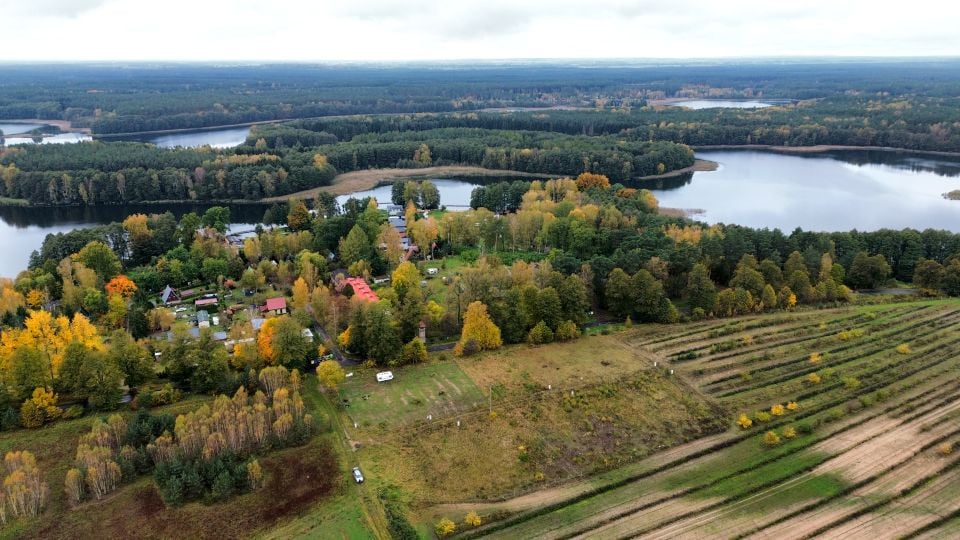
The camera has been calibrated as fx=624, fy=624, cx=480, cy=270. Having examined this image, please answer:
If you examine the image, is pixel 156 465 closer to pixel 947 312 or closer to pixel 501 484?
pixel 501 484

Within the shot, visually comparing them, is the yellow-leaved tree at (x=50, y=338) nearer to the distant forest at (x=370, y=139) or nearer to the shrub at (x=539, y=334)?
the shrub at (x=539, y=334)

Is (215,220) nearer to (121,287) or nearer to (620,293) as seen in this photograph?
(121,287)

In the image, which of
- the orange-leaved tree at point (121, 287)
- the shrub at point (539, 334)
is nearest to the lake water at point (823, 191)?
the shrub at point (539, 334)

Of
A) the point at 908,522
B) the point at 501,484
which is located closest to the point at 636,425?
the point at 501,484

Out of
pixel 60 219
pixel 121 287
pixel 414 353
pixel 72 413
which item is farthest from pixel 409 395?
pixel 60 219

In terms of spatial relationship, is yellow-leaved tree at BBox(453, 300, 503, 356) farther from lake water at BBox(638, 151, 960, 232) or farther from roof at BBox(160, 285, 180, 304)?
lake water at BBox(638, 151, 960, 232)

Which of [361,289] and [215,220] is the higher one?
Result: [215,220]

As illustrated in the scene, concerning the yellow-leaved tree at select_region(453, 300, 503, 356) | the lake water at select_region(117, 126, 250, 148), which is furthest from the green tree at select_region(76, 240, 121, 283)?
the lake water at select_region(117, 126, 250, 148)
